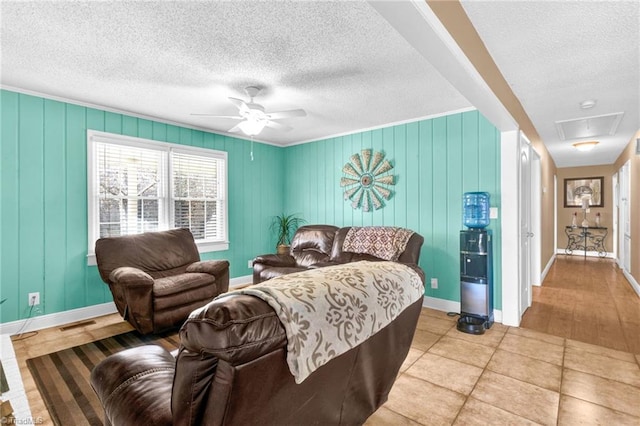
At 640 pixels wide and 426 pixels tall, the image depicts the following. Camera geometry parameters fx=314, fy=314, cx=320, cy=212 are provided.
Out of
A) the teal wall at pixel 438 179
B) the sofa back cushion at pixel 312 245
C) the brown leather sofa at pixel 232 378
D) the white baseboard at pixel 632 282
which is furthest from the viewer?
the white baseboard at pixel 632 282

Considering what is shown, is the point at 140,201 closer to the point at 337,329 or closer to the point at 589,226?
the point at 337,329

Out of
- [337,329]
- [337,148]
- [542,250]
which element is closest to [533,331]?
[542,250]

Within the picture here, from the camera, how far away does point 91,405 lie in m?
1.97

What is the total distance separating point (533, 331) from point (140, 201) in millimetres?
4718

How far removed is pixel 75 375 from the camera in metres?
2.33

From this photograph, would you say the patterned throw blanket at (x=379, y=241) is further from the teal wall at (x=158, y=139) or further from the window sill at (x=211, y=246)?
the window sill at (x=211, y=246)

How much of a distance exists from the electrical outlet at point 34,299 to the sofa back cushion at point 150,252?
70 centimetres

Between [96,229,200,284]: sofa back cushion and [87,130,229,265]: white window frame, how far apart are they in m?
0.40

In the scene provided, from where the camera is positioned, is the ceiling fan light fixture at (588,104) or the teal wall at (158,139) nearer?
the teal wall at (158,139)

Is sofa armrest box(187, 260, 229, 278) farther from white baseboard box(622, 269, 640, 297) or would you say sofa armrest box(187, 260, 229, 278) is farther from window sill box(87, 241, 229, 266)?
white baseboard box(622, 269, 640, 297)

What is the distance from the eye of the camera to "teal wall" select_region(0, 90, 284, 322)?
10.2 feet

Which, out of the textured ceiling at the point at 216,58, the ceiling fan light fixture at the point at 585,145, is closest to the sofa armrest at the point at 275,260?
the textured ceiling at the point at 216,58

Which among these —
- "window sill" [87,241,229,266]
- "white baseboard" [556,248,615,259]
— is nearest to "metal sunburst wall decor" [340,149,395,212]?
"window sill" [87,241,229,266]

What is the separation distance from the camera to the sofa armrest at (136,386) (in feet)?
3.38
